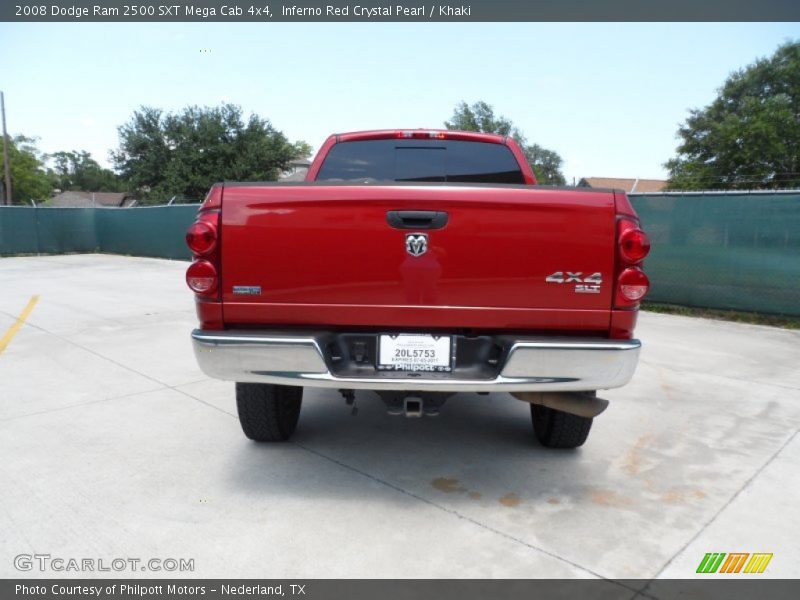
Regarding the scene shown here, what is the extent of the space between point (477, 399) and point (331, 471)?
5.53 ft

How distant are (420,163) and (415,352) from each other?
193cm

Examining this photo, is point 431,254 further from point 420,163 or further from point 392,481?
point 420,163

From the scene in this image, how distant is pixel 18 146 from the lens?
68250 millimetres

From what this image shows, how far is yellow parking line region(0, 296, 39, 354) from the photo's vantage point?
649 centimetres

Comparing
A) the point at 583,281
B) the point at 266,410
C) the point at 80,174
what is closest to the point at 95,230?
the point at 266,410

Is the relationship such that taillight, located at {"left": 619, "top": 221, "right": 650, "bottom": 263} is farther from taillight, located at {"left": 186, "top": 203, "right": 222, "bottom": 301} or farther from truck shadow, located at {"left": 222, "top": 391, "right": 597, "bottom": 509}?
taillight, located at {"left": 186, "top": 203, "right": 222, "bottom": 301}

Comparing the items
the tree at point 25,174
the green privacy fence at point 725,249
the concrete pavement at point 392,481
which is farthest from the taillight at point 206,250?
the tree at point 25,174

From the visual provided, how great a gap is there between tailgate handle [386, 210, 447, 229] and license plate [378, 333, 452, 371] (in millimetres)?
510

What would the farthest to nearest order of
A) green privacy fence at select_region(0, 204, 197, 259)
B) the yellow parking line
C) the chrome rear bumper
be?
1. green privacy fence at select_region(0, 204, 197, 259)
2. the yellow parking line
3. the chrome rear bumper

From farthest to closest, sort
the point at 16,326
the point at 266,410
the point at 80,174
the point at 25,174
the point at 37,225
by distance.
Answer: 1. the point at 80,174
2. the point at 25,174
3. the point at 37,225
4. the point at 16,326
5. the point at 266,410

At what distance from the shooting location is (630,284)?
105 inches

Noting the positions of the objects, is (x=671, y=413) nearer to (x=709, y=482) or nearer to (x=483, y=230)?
(x=709, y=482)

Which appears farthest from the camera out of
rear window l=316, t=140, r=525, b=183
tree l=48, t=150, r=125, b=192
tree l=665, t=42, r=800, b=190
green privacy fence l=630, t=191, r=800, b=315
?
tree l=48, t=150, r=125, b=192

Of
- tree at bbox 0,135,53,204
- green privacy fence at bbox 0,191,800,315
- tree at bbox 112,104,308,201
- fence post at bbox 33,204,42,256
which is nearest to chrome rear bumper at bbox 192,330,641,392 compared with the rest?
green privacy fence at bbox 0,191,800,315
